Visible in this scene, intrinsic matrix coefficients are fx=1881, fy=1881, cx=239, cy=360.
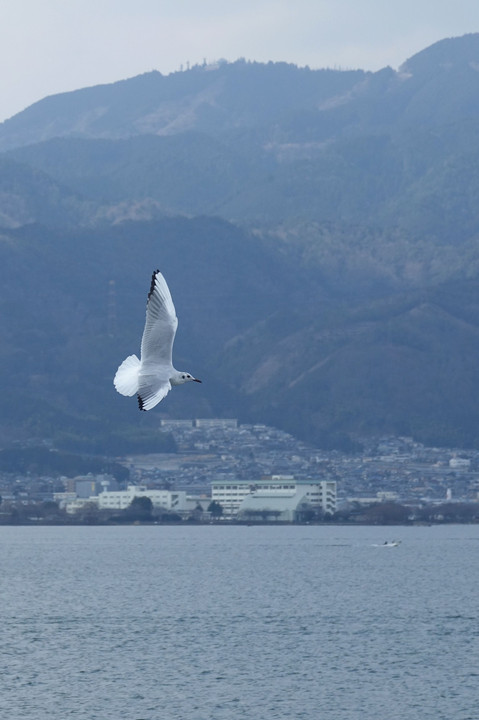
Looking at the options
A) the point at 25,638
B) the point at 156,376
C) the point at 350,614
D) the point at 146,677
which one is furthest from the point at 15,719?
the point at 350,614

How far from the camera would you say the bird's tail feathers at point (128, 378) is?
4072 centimetres

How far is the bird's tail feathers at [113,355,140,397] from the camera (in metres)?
40.7

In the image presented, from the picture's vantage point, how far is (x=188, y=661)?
335 feet

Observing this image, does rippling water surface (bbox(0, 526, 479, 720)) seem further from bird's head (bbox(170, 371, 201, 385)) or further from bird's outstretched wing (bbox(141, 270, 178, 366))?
bird's outstretched wing (bbox(141, 270, 178, 366))

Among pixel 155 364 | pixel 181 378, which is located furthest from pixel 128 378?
pixel 181 378

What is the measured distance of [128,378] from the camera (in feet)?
135

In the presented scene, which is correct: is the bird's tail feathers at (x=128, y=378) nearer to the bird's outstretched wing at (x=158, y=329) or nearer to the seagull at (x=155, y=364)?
the seagull at (x=155, y=364)

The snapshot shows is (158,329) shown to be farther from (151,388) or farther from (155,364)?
(151,388)

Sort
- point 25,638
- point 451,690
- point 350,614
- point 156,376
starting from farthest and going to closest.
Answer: point 350,614, point 25,638, point 451,690, point 156,376

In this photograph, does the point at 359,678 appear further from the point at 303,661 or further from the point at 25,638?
the point at 25,638

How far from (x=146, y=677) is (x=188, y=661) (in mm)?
6203

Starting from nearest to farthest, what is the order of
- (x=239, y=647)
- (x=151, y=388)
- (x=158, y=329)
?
1. (x=151, y=388)
2. (x=158, y=329)
3. (x=239, y=647)

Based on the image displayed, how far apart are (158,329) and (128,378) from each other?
49.6 inches

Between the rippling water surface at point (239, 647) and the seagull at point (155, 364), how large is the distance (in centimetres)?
4294
